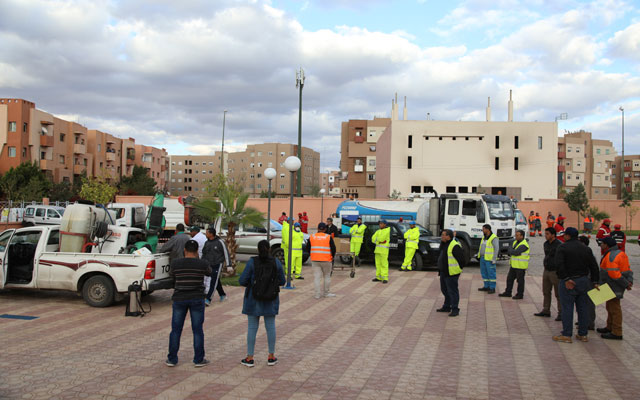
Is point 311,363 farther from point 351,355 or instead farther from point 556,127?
point 556,127

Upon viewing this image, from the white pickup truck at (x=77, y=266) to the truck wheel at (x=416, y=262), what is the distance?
957 centimetres

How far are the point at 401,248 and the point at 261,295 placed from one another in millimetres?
11826

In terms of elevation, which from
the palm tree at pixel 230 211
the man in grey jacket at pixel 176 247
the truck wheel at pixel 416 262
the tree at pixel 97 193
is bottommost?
the truck wheel at pixel 416 262

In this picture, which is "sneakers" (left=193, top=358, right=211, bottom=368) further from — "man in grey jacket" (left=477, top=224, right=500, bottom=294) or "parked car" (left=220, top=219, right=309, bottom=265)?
"parked car" (left=220, top=219, right=309, bottom=265)

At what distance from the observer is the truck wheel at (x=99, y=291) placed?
9977mm

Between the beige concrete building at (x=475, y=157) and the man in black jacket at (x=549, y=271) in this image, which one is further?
the beige concrete building at (x=475, y=157)

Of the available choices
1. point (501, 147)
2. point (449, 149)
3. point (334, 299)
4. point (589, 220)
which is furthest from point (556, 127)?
point (334, 299)

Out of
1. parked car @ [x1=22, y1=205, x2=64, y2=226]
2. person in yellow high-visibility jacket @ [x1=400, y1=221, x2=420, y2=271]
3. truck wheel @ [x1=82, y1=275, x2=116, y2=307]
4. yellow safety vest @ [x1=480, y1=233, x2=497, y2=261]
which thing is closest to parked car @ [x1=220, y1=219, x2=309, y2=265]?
person in yellow high-visibility jacket @ [x1=400, y1=221, x2=420, y2=271]

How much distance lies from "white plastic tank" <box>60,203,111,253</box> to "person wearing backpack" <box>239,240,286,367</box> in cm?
581

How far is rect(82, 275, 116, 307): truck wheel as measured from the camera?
9977 millimetres

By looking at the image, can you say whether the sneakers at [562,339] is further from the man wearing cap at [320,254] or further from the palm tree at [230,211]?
the palm tree at [230,211]

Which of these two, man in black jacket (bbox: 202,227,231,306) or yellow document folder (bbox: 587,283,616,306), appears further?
man in black jacket (bbox: 202,227,231,306)

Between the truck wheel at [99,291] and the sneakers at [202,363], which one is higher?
the truck wheel at [99,291]

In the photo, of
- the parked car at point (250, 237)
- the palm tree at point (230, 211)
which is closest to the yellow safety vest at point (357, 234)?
the parked car at point (250, 237)
